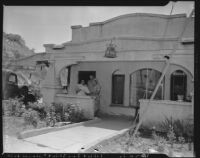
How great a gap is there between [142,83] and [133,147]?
7059 mm

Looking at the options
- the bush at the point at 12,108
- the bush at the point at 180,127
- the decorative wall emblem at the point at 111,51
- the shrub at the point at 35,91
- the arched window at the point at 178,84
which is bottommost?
the bush at the point at 180,127

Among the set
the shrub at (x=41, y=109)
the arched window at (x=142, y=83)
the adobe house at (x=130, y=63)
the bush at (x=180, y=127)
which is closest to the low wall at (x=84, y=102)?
the adobe house at (x=130, y=63)

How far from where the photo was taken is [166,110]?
911 cm

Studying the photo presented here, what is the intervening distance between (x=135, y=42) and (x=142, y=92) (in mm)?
4436

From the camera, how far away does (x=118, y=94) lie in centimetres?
1352

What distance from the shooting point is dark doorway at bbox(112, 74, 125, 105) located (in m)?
13.4

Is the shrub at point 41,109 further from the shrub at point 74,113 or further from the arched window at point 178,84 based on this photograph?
the arched window at point 178,84

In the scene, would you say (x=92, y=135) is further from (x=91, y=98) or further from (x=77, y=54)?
(x=77, y=54)

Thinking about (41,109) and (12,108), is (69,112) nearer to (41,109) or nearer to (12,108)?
(41,109)

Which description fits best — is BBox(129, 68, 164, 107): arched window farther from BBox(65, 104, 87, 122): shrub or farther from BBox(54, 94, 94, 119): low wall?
BBox(65, 104, 87, 122): shrub

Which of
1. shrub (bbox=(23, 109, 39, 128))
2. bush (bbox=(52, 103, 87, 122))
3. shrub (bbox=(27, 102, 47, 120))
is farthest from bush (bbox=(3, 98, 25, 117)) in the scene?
shrub (bbox=(23, 109, 39, 128))

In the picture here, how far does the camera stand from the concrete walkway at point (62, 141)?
6332 millimetres

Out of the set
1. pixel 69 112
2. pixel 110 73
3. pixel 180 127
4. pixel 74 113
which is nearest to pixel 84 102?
pixel 74 113
